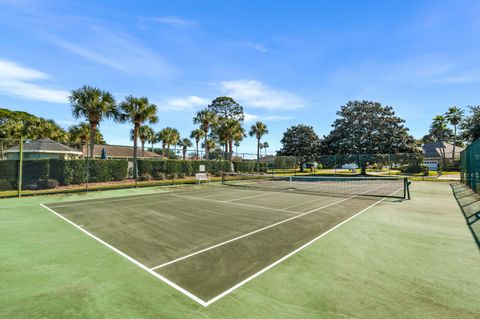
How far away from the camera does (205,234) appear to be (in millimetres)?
6613

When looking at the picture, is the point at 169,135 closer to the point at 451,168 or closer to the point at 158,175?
the point at 158,175

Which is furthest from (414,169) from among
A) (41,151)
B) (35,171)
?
(41,151)

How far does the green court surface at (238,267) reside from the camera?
322 cm

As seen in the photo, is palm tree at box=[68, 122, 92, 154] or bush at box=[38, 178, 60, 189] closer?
bush at box=[38, 178, 60, 189]

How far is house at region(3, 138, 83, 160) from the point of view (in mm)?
13790

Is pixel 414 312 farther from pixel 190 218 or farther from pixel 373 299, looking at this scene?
pixel 190 218

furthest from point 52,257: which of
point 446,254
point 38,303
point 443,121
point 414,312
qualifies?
point 443,121

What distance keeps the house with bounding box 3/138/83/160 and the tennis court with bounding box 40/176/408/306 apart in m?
5.76

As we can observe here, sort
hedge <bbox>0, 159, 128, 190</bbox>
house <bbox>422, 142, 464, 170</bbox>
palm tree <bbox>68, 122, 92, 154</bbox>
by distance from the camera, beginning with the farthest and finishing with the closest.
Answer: house <bbox>422, 142, 464, 170</bbox> < palm tree <bbox>68, 122, 92, 154</bbox> < hedge <bbox>0, 159, 128, 190</bbox>

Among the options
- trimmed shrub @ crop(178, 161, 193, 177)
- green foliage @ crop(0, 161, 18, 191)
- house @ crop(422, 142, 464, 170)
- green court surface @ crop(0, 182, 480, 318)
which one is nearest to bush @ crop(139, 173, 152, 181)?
trimmed shrub @ crop(178, 161, 193, 177)

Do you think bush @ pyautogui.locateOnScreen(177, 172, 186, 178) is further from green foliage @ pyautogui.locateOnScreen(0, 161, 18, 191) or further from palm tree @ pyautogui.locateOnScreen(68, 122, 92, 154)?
palm tree @ pyautogui.locateOnScreen(68, 122, 92, 154)

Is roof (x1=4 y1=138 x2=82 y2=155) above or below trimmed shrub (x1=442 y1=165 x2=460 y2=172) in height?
above

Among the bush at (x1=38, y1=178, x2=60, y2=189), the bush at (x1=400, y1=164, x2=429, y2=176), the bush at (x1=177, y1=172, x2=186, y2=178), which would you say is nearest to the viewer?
the bush at (x1=38, y1=178, x2=60, y2=189)

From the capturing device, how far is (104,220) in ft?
26.9
